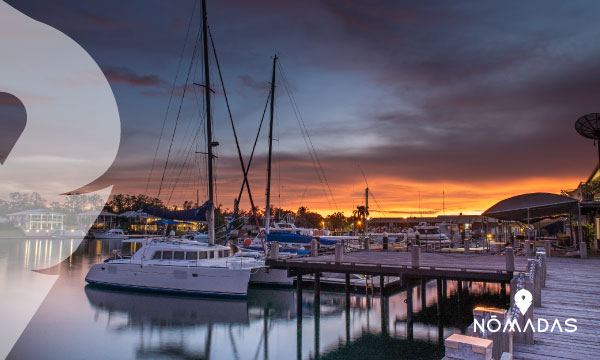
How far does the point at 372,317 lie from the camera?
25.3m

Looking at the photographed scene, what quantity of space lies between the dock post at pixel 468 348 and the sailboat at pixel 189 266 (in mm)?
23560

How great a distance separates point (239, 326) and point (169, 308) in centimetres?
615

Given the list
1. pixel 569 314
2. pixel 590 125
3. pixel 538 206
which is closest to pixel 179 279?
pixel 569 314

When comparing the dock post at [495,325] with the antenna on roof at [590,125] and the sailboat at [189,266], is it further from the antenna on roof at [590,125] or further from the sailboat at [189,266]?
the antenna on roof at [590,125]

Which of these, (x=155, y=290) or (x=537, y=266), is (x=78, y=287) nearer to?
(x=155, y=290)

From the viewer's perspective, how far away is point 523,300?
8.44 m

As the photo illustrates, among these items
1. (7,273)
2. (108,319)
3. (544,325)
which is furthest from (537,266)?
(7,273)

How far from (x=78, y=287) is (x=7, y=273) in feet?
47.8

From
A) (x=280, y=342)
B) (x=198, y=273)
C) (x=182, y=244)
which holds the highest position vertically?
(x=182, y=244)

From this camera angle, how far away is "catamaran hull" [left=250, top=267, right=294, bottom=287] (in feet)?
107

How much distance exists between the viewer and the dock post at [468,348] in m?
5.25

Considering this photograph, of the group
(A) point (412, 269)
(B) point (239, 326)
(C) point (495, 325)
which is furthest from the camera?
(B) point (239, 326)

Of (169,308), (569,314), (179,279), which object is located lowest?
(169,308)

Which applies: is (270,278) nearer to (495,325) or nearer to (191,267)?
(191,267)
